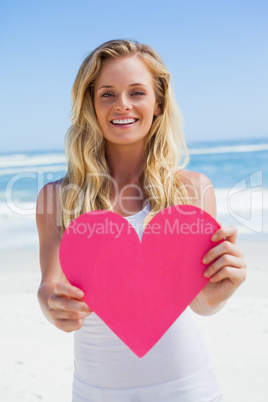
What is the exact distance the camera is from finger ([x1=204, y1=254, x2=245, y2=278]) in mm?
1333

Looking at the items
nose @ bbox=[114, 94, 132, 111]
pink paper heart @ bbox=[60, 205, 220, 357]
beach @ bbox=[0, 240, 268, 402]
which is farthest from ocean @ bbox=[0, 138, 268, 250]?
pink paper heart @ bbox=[60, 205, 220, 357]

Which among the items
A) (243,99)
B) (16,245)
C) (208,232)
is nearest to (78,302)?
(208,232)

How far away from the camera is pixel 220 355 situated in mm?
3721

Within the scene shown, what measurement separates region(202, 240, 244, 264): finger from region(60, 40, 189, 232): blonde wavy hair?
0.53 metres

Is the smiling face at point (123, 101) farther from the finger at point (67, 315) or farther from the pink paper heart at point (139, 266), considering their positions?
the finger at point (67, 315)

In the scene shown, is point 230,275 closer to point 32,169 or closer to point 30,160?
point 32,169

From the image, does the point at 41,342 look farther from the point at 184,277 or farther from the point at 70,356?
the point at 184,277

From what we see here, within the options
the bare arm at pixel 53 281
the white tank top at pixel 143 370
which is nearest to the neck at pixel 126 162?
the bare arm at pixel 53 281

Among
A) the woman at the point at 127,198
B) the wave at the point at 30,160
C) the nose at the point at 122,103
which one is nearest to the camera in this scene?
the woman at the point at 127,198

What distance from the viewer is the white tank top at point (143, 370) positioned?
1638 mm

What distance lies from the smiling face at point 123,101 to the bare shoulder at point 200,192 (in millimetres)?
279

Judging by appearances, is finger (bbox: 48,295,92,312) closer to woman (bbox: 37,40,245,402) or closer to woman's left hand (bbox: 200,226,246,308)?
woman (bbox: 37,40,245,402)

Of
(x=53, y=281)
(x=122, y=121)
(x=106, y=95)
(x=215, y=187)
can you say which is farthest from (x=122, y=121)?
(x=215, y=187)

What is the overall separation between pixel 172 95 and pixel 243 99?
36.7 metres
